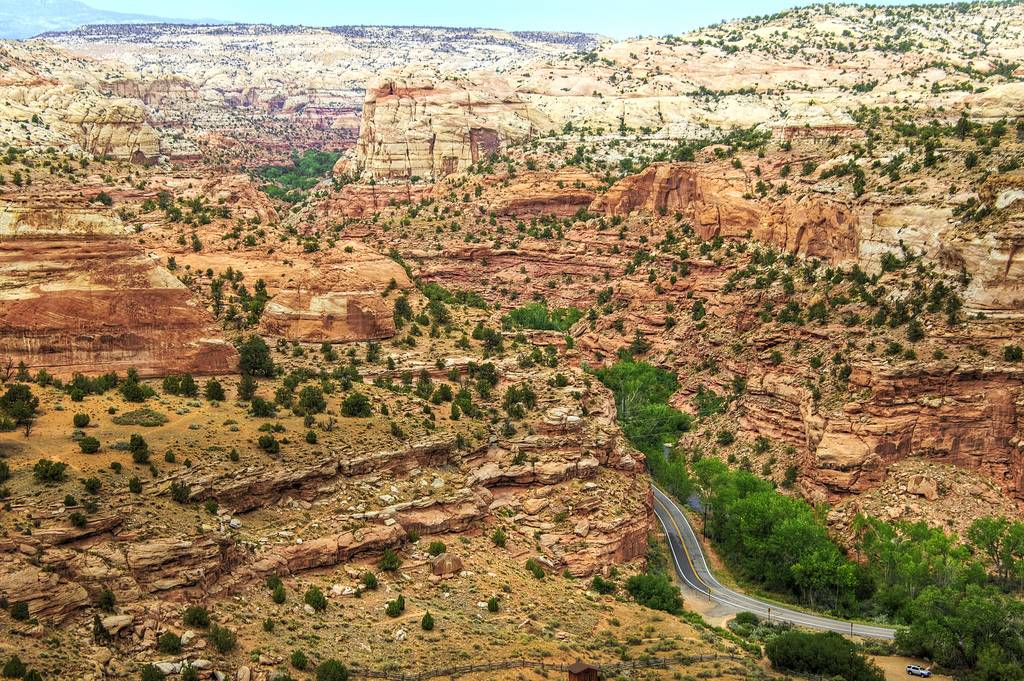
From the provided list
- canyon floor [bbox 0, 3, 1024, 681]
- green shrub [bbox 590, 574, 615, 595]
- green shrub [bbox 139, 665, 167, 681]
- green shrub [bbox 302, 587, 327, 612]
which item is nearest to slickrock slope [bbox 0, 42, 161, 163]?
canyon floor [bbox 0, 3, 1024, 681]

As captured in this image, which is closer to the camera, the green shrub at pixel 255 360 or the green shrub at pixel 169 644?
the green shrub at pixel 169 644

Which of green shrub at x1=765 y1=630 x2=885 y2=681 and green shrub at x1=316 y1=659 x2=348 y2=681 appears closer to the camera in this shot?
green shrub at x1=316 y1=659 x2=348 y2=681

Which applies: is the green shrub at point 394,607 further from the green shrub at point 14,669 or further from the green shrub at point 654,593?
the green shrub at point 14,669

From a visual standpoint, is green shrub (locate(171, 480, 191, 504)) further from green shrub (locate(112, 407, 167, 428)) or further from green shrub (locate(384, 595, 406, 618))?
green shrub (locate(384, 595, 406, 618))

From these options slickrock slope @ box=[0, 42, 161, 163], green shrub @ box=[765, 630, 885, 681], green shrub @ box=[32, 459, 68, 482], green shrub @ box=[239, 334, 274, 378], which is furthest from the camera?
slickrock slope @ box=[0, 42, 161, 163]

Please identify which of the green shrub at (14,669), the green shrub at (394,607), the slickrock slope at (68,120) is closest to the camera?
the green shrub at (14,669)

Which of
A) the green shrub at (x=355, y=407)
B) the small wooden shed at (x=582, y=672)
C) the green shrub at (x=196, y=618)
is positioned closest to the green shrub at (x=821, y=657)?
the small wooden shed at (x=582, y=672)
